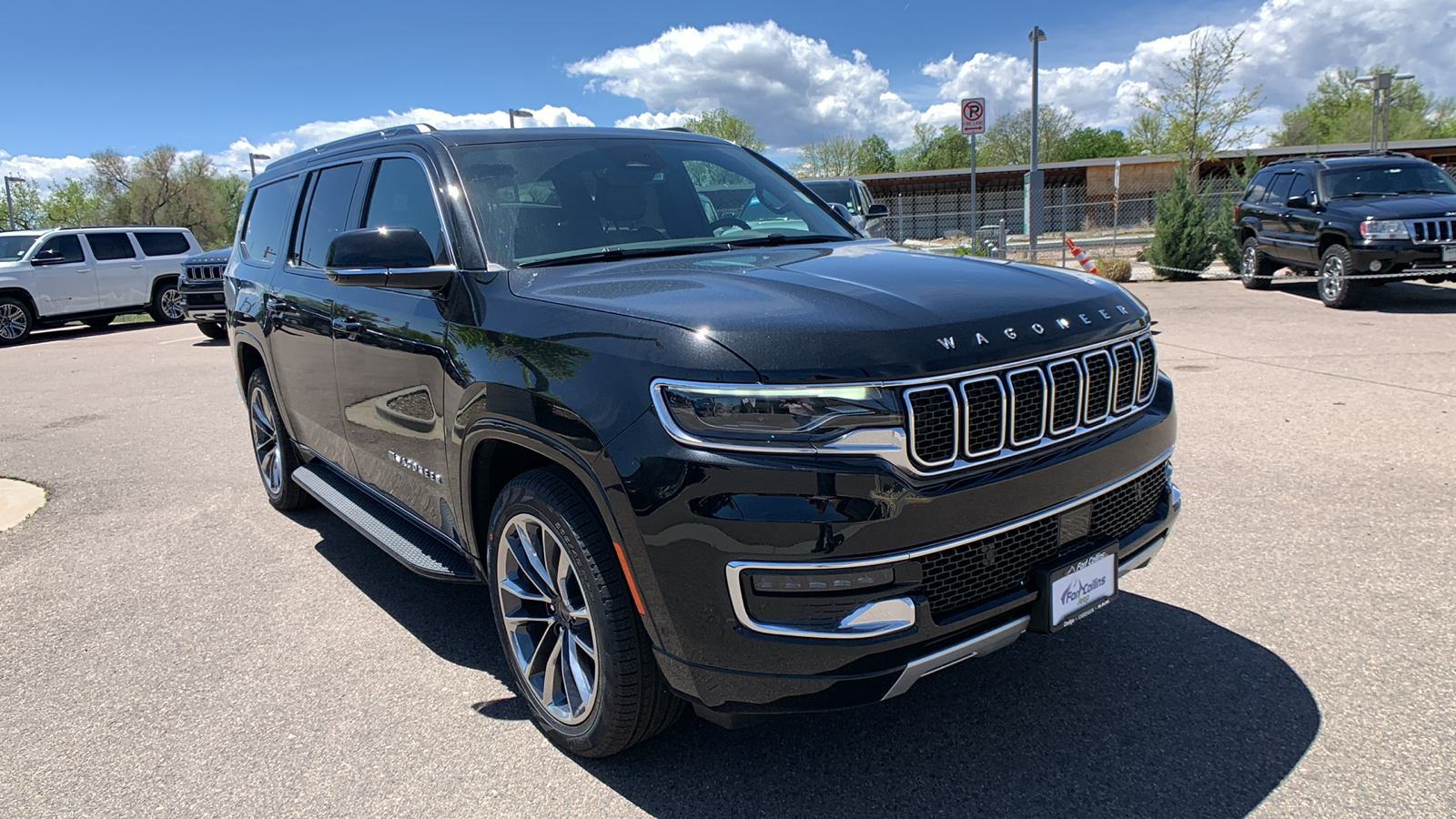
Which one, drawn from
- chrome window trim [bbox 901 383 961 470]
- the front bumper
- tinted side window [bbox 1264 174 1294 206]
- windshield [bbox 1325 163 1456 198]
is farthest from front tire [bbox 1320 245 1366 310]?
chrome window trim [bbox 901 383 961 470]

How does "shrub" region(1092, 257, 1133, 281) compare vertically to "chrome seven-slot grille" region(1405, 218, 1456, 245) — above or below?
below

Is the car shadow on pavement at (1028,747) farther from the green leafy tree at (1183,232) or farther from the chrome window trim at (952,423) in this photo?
the green leafy tree at (1183,232)

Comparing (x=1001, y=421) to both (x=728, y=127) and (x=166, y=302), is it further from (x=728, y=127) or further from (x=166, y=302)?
(x=728, y=127)

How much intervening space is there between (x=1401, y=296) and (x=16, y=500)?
15.6m

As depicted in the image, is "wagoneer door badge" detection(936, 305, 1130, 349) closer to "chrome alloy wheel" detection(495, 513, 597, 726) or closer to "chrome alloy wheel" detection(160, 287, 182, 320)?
"chrome alloy wheel" detection(495, 513, 597, 726)

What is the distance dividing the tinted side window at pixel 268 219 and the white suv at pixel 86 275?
1394 centimetres

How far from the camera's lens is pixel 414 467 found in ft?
11.8

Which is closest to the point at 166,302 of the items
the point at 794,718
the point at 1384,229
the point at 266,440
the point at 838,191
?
the point at 838,191

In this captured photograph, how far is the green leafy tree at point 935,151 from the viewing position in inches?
3465

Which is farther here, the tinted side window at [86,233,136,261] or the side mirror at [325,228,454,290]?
the tinted side window at [86,233,136,261]

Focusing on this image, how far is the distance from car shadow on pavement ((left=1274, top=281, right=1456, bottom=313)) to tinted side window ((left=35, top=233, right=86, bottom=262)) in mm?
21184

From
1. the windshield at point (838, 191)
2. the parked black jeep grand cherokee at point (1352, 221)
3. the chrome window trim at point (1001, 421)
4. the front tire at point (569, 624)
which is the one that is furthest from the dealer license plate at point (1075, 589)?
the windshield at point (838, 191)

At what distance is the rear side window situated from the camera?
754 inches

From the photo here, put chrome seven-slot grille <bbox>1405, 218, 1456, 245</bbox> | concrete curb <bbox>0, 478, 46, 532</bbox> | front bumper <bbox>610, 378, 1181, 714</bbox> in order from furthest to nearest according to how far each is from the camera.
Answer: chrome seven-slot grille <bbox>1405, 218, 1456, 245</bbox> < concrete curb <bbox>0, 478, 46, 532</bbox> < front bumper <bbox>610, 378, 1181, 714</bbox>
